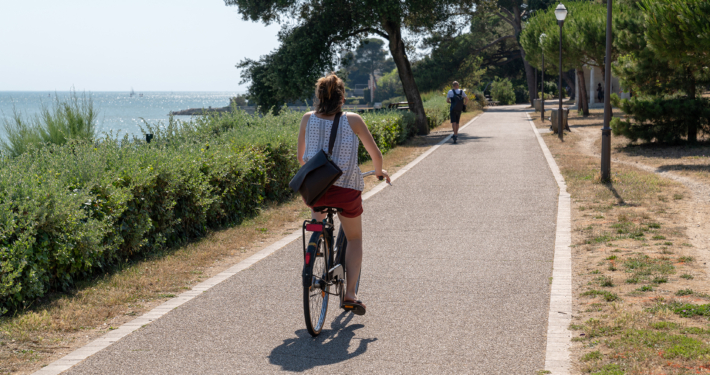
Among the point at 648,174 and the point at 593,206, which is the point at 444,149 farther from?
the point at 593,206

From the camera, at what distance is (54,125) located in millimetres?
10227

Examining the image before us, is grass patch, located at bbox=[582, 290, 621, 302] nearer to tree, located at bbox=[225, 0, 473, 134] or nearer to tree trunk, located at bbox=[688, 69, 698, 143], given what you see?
tree trunk, located at bbox=[688, 69, 698, 143]

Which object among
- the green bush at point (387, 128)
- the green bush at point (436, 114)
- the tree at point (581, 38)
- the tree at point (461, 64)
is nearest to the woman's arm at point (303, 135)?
the green bush at point (387, 128)

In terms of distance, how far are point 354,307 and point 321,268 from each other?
43 centimetres

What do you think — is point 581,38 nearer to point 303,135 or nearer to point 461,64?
point 303,135

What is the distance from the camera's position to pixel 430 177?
1271 centimetres

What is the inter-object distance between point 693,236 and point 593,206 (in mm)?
1916

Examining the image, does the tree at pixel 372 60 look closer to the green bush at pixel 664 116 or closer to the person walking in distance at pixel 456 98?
the person walking in distance at pixel 456 98

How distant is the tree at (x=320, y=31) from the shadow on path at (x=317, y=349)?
1807 centimetres

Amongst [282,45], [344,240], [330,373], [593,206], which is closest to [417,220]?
[593,206]

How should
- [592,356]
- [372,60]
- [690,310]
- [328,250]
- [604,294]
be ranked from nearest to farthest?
[592,356]
[328,250]
[690,310]
[604,294]
[372,60]


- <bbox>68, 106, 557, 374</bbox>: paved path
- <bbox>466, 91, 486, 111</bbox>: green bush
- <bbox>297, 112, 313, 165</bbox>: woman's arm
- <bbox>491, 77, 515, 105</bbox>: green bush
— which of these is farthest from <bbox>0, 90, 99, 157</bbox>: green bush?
<bbox>491, 77, 515, 105</bbox>: green bush

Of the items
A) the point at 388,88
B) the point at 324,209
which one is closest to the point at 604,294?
the point at 324,209

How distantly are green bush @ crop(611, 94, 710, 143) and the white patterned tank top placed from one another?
13737mm
